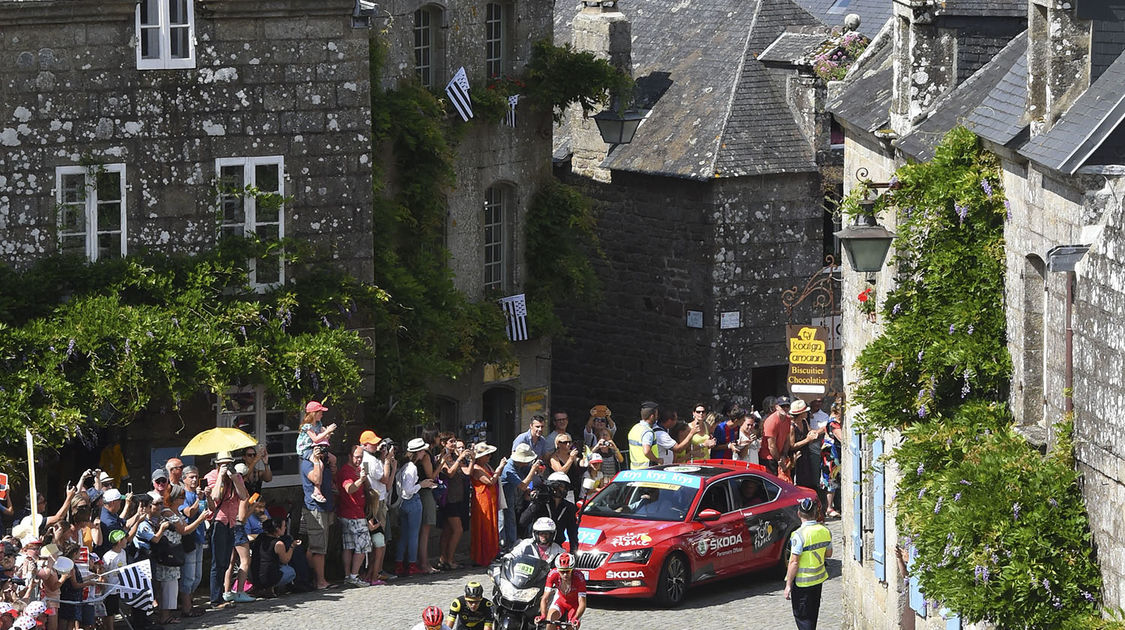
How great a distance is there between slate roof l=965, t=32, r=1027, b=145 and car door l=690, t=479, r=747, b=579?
5.82 meters

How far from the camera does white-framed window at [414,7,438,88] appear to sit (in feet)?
85.3

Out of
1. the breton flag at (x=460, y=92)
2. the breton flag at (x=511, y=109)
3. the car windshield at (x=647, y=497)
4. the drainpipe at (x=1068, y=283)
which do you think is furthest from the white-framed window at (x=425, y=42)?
the drainpipe at (x=1068, y=283)

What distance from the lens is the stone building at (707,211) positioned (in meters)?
29.8

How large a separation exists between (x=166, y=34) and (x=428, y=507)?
5668mm

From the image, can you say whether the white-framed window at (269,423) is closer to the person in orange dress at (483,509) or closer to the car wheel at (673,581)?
the person in orange dress at (483,509)

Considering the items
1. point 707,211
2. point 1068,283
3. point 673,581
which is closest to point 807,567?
point 673,581

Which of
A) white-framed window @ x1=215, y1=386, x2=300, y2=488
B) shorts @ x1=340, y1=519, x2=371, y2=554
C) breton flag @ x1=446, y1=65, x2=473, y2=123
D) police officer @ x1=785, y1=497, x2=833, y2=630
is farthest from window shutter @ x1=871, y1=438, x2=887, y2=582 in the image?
breton flag @ x1=446, y1=65, x2=473, y2=123

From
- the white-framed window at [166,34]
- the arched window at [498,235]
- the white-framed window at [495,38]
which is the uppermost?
the white-framed window at [495,38]

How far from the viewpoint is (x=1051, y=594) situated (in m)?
13.1

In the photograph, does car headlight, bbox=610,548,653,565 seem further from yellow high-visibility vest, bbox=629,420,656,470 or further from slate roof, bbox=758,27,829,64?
slate roof, bbox=758,27,829,64

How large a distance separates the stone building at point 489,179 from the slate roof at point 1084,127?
12.5 m

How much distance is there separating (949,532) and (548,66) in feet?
48.1

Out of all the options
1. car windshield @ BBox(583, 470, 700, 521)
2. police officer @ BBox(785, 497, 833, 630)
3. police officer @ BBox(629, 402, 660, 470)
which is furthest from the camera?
police officer @ BBox(629, 402, 660, 470)

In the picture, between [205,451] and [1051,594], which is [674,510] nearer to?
[205,451]
